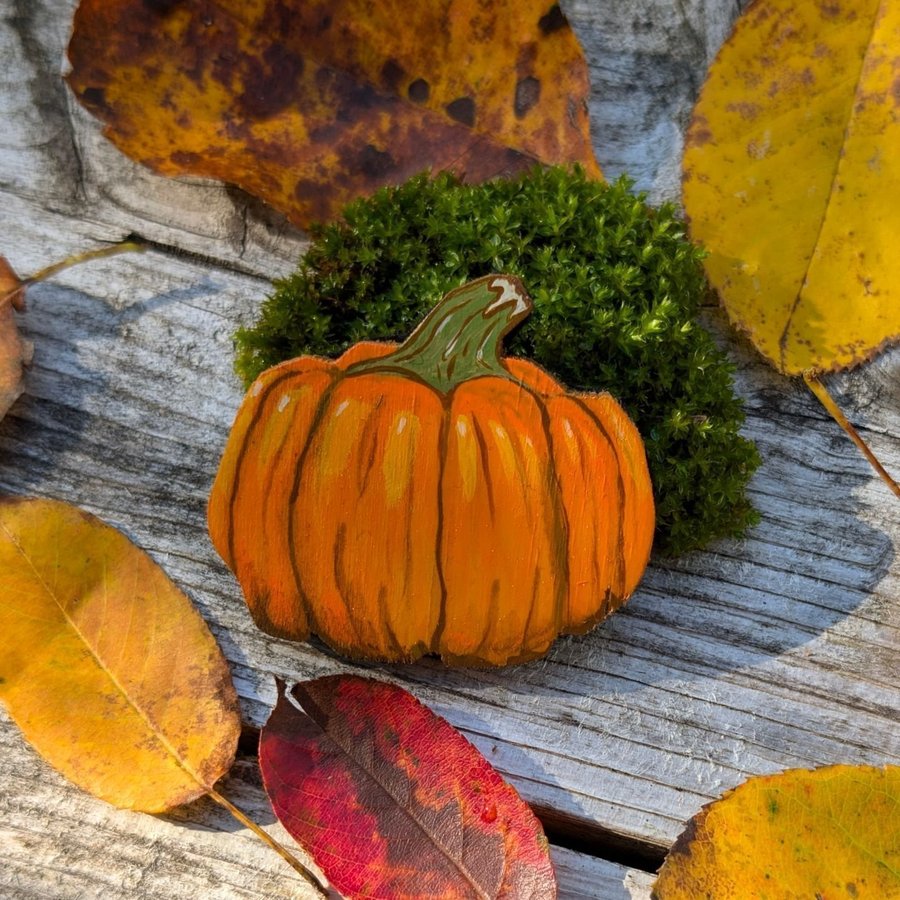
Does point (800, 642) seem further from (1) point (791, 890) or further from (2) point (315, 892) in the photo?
(2) point (315, 892)

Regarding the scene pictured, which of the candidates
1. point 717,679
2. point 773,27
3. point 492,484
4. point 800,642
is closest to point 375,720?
point 492,484

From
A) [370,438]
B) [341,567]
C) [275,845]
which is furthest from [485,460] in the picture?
[275,845]

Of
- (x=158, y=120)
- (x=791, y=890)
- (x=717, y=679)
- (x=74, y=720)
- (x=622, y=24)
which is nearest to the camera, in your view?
(x=791, y=890)

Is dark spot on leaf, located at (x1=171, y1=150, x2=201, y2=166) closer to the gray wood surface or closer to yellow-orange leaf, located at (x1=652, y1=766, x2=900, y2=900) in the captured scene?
the gray wood surface

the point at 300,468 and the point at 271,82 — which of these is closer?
the point at 300,468

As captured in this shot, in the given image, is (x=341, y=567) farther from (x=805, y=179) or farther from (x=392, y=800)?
(x=805, y=179)

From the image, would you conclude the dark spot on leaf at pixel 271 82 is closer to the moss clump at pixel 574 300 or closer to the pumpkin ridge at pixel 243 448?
the moss clump at pixel 574 300

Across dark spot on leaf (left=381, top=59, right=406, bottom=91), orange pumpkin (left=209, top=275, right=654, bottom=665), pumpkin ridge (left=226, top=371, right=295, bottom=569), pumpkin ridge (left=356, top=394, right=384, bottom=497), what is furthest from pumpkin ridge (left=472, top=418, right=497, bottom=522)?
dark spot on leaf (left=381, top=59, right=406, bottom=91)
